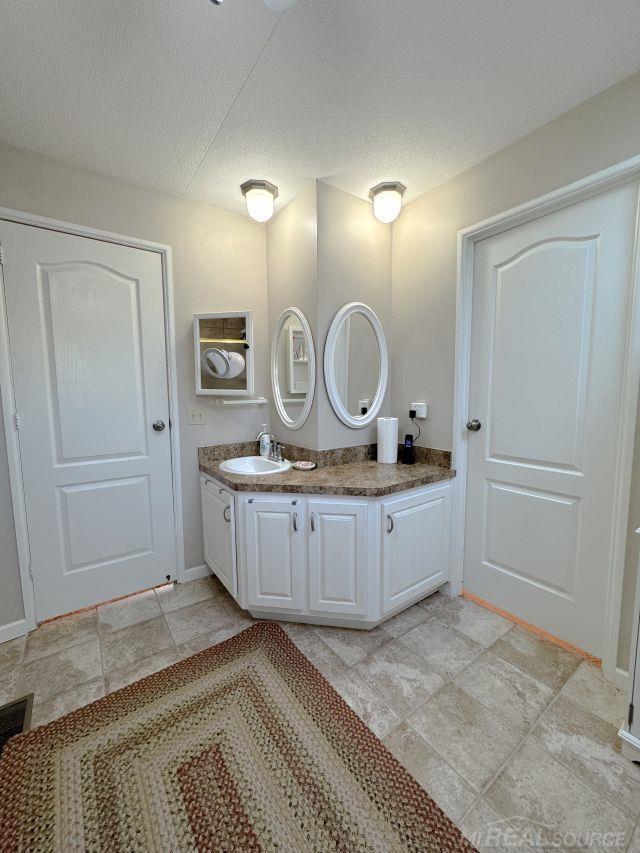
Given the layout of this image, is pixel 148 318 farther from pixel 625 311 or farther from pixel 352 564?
pixel 625 311

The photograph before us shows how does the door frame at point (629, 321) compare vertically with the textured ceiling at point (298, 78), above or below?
below

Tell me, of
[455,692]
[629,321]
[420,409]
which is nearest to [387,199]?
[420,409]

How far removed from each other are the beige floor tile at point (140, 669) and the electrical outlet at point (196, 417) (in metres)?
1.28

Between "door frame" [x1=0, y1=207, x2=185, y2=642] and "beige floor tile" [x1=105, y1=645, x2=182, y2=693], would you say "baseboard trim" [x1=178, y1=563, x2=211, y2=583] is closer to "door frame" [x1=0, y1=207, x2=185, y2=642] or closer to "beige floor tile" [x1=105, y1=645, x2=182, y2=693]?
"beige floor tile" [x1=105, y1=645, x2=182, y2=693]

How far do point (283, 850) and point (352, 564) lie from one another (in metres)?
0.95

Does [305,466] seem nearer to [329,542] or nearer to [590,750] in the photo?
[329,542]

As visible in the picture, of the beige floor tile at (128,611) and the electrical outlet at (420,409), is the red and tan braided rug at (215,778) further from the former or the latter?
the electrical outlet at (420,409)

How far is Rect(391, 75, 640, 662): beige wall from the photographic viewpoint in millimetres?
1383

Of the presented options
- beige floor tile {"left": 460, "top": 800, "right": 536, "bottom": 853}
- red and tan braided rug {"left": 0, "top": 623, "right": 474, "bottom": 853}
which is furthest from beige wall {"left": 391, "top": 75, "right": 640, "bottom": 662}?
red and tan braided rug {"left": 0, "top": 623, "right": 474, "bottom": 853}

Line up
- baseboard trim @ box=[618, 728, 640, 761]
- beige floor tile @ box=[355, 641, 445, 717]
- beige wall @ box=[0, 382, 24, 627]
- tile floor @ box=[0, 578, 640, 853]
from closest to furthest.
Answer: tile floor @ box=[0, 578, 640, 853] < baseboard trim @ box=[618, 728, 640, 761] < beige floor tile @ box=[355, 641, 445, 717] < beige wall @ box=[0, 382, 24, 627]

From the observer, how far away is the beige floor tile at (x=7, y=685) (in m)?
1.44

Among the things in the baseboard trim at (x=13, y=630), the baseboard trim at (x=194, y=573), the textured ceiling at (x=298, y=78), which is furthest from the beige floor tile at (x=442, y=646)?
the textured ceiling at (x=298, y=78)

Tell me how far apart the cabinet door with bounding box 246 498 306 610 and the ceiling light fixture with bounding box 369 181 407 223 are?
1746mm

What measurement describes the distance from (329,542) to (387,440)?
0.77 meters
